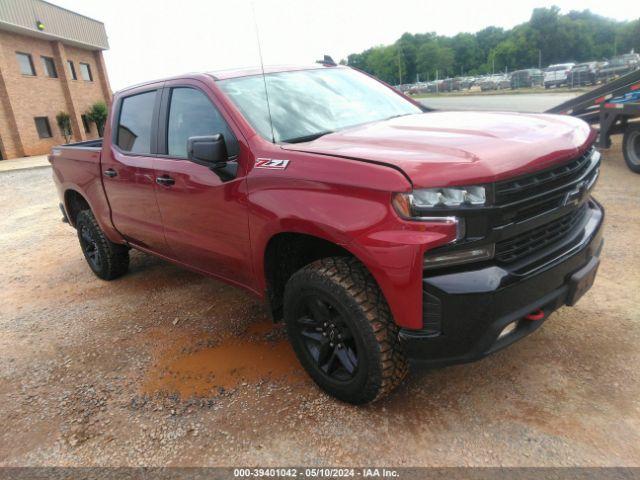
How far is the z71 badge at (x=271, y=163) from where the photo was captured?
8.65 feet

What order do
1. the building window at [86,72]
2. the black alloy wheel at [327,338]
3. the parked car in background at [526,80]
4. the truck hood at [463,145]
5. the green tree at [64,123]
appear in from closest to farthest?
the truck hood at [463,145], the black alloy wheel at [327,338], the green tree at [64,123], the building window at [86,72], the parked car in background at [526,80]

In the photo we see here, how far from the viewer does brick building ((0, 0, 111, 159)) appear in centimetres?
2548

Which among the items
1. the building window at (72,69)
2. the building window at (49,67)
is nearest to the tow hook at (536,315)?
the building window at (49,67)

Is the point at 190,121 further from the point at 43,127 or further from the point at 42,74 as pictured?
the point at 42,74

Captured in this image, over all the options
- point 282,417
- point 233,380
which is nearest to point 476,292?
point 282,417

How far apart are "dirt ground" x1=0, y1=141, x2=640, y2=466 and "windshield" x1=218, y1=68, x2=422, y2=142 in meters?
1.56

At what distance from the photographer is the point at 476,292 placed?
6.96 feet

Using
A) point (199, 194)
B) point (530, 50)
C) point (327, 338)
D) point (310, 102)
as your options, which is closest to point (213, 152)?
point (199, 194)

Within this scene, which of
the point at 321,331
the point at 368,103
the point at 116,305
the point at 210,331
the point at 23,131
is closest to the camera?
the point at 321,331

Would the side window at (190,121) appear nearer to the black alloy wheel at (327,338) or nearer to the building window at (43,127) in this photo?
the black alloy wheel at (327,338)

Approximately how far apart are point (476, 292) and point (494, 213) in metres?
0.35

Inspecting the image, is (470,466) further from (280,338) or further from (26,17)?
(26,17)

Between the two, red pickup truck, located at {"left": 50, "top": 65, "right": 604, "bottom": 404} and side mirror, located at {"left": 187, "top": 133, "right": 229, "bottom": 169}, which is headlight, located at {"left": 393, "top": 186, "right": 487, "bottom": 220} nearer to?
red pickup truck, located at {"left": 50, "top": 65, "right": 604, "bottom": 404}

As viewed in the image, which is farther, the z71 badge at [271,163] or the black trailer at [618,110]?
the black trailer at [618,110]
